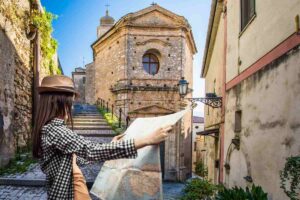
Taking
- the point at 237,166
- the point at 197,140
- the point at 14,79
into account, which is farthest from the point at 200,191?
the point at 197,140

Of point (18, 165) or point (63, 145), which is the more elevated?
point (63, 145)

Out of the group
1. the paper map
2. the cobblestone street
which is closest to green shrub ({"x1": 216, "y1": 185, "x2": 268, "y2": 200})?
the cobblestone street

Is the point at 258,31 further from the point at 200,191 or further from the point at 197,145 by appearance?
the point at 197,145

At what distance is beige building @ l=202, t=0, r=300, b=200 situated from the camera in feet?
15.6

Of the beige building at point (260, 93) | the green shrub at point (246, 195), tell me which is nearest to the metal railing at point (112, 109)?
the beige building at point (260, 93)

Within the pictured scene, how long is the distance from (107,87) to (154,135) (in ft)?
63.2

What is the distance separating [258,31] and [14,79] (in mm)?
6120

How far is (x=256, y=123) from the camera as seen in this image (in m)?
6.38

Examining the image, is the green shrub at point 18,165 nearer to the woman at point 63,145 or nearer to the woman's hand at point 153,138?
the woman at point 63,145

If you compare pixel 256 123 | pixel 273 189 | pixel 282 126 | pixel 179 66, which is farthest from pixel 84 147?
pixel 179 66

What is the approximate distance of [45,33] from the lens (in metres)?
11.5

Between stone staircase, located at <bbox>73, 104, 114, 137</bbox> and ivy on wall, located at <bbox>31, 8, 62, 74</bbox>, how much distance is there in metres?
2.95

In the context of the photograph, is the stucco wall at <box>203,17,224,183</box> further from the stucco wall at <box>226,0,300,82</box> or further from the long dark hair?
the long dark hair

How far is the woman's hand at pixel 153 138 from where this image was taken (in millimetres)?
1887
